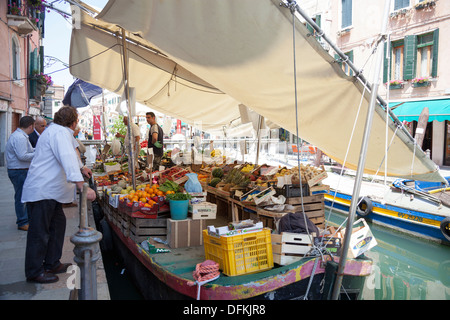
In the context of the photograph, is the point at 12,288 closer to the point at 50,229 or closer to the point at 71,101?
the point at 50,229

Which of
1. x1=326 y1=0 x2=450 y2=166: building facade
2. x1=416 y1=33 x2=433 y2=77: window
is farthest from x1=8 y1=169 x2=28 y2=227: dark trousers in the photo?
x1=416 y1=33 x2=433 y2=77: window

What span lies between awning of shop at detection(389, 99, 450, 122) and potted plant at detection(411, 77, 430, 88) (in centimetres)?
82

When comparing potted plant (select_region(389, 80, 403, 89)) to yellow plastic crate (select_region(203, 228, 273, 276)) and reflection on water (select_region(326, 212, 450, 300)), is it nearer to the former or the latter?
reflection on water (select_region(326, 212, 450, 300))

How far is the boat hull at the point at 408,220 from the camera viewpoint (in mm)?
8559

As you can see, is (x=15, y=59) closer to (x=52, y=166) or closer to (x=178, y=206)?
(x=178, y=206)

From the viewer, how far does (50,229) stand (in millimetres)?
3803

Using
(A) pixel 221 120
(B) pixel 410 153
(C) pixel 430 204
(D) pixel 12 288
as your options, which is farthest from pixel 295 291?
(A) pixel 221 120

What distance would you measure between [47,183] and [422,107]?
17.5 metres

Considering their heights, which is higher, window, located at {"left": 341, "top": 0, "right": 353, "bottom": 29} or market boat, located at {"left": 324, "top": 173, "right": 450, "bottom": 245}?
window, located at {"left": 341, "top": 0, "right": 353, "bottom": 29}

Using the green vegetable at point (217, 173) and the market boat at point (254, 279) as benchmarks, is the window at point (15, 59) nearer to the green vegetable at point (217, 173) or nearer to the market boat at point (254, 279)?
the green vegetable at point (217, 173)

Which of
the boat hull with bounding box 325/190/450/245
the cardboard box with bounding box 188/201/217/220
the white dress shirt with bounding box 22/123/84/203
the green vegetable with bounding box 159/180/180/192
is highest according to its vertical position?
the white dress shirt with bounding box 22/123/84/203

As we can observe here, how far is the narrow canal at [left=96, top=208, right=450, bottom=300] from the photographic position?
20.2 ft

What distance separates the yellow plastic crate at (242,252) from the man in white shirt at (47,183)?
141 centimetres

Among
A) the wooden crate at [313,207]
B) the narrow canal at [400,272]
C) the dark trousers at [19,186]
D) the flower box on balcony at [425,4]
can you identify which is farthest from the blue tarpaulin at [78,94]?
the flower box on balcony at [425,4]
